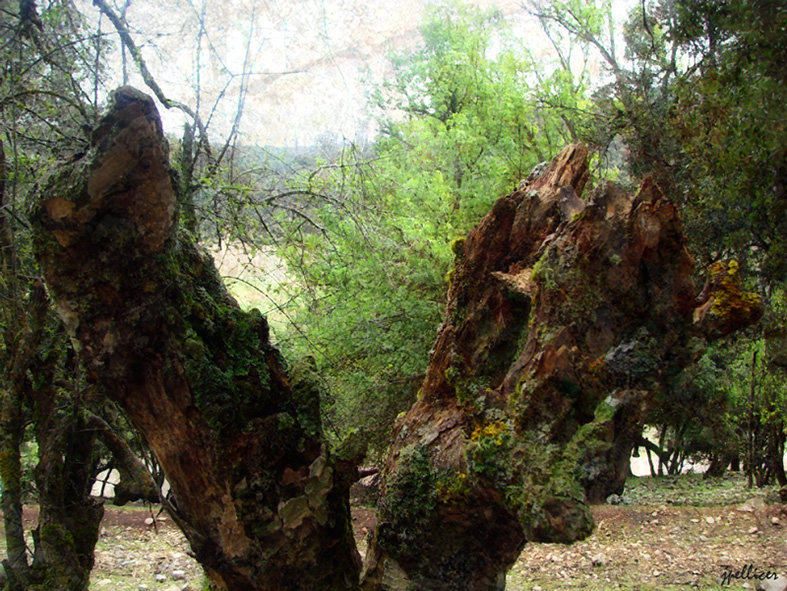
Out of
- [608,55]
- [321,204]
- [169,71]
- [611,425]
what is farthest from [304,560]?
[608,55]

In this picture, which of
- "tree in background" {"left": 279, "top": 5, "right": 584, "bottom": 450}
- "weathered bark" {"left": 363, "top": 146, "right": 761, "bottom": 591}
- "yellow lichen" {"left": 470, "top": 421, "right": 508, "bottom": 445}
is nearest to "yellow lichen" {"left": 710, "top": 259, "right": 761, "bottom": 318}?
"weathered bark" {"left": 363, "top": 146, "right": 761, "bottom": 591}

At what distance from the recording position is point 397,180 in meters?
9.95

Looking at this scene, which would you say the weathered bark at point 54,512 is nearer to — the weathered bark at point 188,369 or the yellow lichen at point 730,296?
the weathered bark at point 188,369

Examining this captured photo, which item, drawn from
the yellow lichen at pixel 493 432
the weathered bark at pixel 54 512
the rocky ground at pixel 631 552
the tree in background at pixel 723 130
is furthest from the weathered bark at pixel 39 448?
the tree in background at pixel 723 130

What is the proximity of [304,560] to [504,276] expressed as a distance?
2.33 metres

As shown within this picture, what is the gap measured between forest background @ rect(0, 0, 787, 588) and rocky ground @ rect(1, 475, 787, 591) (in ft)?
5.49

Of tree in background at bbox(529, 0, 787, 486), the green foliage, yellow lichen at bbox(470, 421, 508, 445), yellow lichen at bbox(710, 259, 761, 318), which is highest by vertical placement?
tree in background at bbox(529, 0, 787, 486)

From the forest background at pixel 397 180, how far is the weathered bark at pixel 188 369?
0.49 meters

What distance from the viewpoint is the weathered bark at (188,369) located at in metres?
2.97

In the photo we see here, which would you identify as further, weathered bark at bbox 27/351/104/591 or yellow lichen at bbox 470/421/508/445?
weathered bark at bbox 27/351/104/591

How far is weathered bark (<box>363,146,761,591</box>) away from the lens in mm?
3283

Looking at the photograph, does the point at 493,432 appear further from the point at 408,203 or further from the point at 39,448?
the point at 408,203

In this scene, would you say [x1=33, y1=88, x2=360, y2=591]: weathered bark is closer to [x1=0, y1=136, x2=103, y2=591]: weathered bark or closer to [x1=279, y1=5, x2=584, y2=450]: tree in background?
[x1=0, y1=136, x2=103, y2=591]: weathered bark

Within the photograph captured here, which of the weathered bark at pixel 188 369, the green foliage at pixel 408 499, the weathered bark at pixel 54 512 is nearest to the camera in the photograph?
the weathered bark at pixel 188 369
